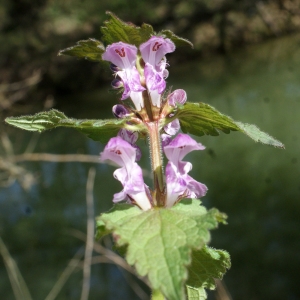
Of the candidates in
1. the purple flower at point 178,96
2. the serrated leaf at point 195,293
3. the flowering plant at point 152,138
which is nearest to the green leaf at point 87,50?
A: the flowering plant at point 152,138

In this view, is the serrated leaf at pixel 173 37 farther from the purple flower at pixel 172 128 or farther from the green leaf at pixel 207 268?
the green leaf at pixel 207 268

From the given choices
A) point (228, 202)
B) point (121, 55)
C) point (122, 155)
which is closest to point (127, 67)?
point (121, 55)

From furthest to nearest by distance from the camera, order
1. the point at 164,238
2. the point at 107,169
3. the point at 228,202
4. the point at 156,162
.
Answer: the point at 107,169, the point at 228,202, the point at 156,162, the point at 164,238

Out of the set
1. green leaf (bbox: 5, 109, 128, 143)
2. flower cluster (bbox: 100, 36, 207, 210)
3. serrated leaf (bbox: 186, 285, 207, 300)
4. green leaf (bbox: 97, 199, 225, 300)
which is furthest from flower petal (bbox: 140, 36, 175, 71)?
serrated leaf (bbox: 186, 285, 207, 300)

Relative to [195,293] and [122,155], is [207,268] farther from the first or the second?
[122,155]

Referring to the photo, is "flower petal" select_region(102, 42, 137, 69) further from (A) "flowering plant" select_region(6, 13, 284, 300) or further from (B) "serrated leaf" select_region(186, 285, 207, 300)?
(B) "serrated leaf" select_region(186, 285, 207, 300)

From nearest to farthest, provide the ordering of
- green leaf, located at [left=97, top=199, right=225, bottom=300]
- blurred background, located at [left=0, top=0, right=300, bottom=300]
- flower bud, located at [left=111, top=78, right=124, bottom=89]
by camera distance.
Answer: green leaf, located at [left=97, top=199, right=225, bottom=300] → flower bud, located at [left=111, top=78, right=124, bottom=89] → blurred background, located at [left=0, top=0, right=300, bottom=300]
